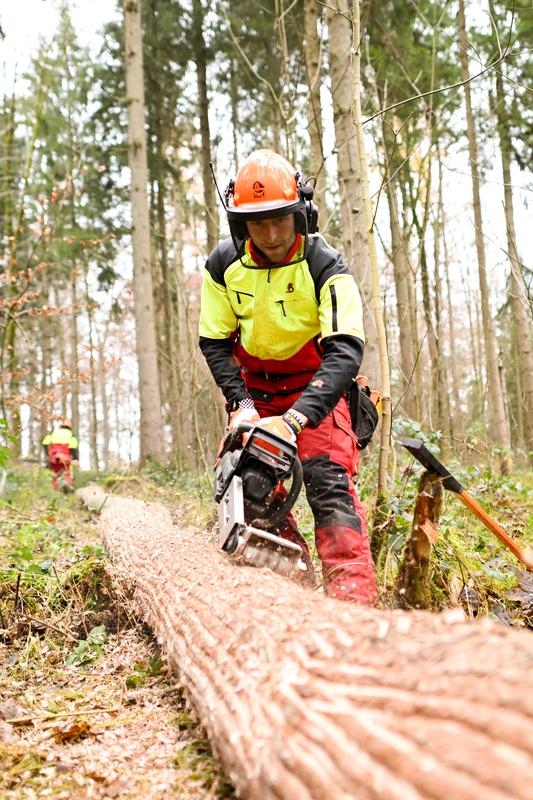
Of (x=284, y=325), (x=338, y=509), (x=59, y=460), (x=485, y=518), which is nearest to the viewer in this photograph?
(x=485, y=518)

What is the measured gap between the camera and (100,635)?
3186 mm

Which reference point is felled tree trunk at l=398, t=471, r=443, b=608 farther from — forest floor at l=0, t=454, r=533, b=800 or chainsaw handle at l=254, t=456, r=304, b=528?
chainsaw handle at l=254, t=456, r=304, b=528

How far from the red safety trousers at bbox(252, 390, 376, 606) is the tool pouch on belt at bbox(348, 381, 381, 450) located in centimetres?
8

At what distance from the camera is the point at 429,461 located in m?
2.66

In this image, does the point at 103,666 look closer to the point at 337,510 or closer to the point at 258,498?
the point at 258,498

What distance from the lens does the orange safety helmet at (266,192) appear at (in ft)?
10.0

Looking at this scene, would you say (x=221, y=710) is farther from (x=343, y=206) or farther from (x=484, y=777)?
(x=343, y=206)

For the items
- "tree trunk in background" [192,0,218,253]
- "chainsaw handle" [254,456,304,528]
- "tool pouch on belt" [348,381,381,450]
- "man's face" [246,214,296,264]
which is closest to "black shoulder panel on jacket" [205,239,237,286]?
"man's face" [246,214,296,264]

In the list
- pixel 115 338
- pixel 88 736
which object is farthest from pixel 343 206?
pixel 115 338

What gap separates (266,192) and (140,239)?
29.1 feet

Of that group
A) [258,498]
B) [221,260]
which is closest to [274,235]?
[221,260]

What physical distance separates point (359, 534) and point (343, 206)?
4.39m

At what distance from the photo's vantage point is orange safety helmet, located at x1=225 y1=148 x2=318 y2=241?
120 inches

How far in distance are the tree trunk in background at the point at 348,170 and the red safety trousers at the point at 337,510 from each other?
2595 millimetres
